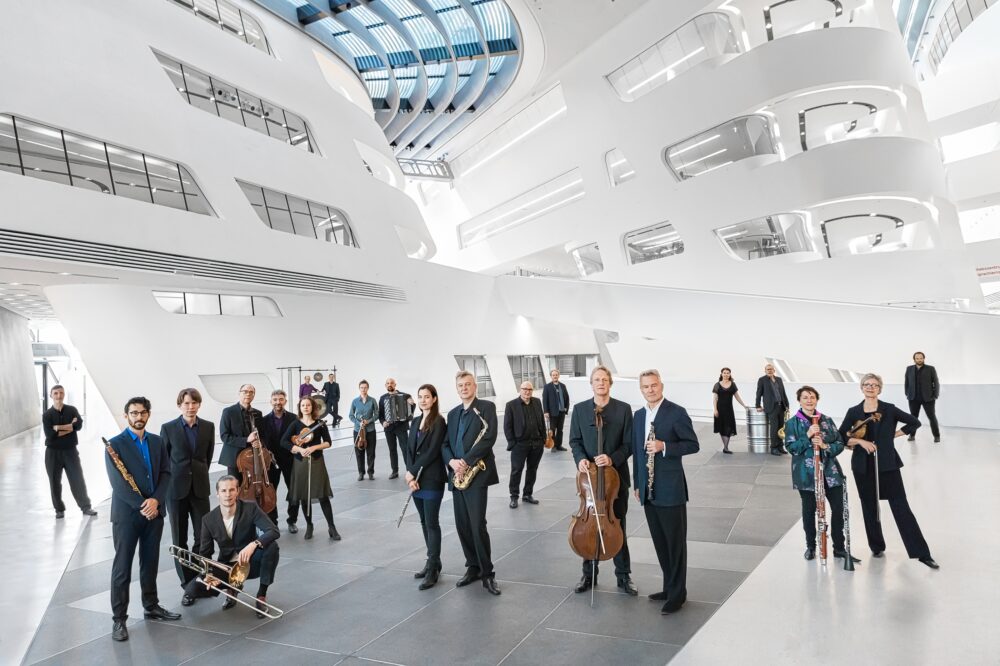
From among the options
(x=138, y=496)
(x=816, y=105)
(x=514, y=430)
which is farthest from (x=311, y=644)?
(x=816, y=105)

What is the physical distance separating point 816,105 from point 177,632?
20.1m

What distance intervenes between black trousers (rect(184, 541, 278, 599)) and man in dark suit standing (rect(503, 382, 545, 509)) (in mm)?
4151

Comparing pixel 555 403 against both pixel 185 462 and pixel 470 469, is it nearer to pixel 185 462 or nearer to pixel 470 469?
pixel 470 469

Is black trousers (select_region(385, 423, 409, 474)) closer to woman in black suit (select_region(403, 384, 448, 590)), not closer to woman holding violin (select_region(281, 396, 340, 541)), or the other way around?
woman holding violin (select_region(281, 396, 340, 541))

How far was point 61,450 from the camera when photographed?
28.5 feet

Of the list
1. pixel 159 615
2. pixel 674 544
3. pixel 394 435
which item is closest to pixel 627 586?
pixel 674 544

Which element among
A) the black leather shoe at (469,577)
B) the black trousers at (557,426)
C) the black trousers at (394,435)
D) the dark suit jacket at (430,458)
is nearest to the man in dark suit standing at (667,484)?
the black leather shoe at (469,577)

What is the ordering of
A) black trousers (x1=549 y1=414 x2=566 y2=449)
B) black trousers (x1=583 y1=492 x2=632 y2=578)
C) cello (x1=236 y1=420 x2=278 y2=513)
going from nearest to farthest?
black trousers (x1=583 y1=492 x2=632 y2=578)
cello (x1=236 y1=420 x2=278 y2=513)
black trousers (x1=549 y1=414 x2=566 y2=449)

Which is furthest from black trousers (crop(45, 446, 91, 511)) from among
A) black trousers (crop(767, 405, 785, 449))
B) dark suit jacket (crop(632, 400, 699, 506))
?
black trousers (crop(767, 405, 785, 449))

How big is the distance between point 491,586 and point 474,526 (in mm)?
507

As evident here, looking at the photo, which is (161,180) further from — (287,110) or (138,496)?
(138,496)

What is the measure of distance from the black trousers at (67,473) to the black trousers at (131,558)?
4484 mm

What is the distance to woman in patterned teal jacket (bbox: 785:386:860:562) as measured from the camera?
566 cm

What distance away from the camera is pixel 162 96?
45.2 feet
